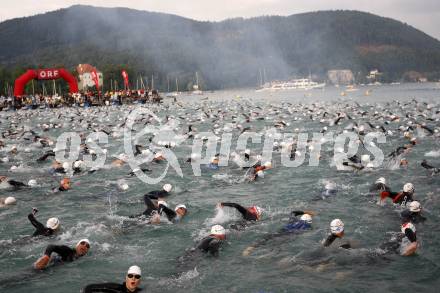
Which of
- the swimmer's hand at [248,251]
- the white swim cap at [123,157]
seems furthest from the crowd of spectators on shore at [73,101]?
the swimmer's hand at [248,251]

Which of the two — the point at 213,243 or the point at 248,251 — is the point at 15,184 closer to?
the point at 213,243

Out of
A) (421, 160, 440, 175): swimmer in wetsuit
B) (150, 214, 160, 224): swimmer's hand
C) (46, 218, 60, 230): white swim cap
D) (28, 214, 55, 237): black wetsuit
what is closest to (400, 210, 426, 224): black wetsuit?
(421, 160, 440, 175): swimmer in wetsuit

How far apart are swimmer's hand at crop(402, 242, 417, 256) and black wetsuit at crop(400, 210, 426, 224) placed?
169cm

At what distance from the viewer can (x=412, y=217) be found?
10.1 m

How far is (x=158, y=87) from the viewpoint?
163 metres

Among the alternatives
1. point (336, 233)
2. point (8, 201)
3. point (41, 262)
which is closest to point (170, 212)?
point (41, 262)

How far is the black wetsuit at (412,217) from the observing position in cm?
1009

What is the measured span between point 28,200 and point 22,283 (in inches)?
252

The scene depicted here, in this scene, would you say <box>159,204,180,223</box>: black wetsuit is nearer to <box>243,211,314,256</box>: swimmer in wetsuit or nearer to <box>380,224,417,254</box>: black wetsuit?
<box>243,211,314,256</box>: swimmer in wetsuit

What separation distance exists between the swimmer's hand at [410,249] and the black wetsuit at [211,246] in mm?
3691

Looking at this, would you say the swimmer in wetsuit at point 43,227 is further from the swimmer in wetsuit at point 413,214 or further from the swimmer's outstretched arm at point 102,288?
the swimmer in wetsuit at point 413,214

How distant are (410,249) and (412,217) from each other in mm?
1862

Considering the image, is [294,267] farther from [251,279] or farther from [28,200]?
[28,200]

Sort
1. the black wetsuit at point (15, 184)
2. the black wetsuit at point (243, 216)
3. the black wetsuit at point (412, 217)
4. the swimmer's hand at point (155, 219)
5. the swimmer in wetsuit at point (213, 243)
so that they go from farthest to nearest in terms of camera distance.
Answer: the black wetsuit at point (15, 184) → the swimmer's hand at point (155, 219) → the black wetsuit at point (243, 216) → the black wetsuit at point (412, 217) → the swimmer in wetsuit at point (213, 243)
